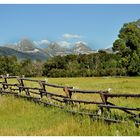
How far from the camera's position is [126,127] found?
32.8 feet

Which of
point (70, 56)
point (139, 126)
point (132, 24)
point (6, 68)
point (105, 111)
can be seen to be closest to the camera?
point (139, 126)

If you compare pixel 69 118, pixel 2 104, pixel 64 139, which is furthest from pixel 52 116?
pixel 64 139

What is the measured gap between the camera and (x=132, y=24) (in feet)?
274

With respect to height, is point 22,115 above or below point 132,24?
below

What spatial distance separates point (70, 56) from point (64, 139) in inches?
4048

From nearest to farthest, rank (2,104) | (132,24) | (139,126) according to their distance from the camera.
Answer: (139,126) → (2,104) → (132,24)

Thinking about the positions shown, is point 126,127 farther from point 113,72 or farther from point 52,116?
point 113,72

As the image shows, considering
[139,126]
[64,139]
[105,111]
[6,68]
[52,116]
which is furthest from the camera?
[6,68]

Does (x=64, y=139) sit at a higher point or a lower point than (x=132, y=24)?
lower

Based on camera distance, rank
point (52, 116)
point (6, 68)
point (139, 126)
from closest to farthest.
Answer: point (139, 126), point (52, 116), point (6, 68)

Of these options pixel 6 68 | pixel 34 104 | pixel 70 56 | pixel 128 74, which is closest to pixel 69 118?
pixel 34 104

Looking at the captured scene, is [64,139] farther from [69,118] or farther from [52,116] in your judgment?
[52,116]

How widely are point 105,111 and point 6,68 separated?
92.0m

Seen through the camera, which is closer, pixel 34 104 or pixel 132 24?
pixel 34 104
